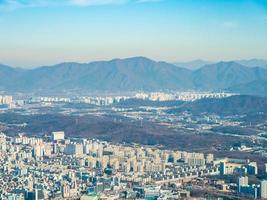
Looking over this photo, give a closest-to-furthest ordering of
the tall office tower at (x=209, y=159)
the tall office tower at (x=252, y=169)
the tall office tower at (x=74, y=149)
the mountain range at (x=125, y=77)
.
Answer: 1. the tall office tower at (x=252, y=169)
2. the tall office tower at (x=209, y=159)
3. the tall office tower at (x=74, y=149)
4. the mountain range at (x=125, y=77)

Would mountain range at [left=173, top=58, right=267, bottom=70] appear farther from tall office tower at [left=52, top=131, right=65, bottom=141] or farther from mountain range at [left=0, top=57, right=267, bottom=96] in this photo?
tall office tower at [left=52, top=131, right=65, bottom=141]

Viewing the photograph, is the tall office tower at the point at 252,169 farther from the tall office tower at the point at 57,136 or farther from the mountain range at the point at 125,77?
the mountain range at the point at 125,77

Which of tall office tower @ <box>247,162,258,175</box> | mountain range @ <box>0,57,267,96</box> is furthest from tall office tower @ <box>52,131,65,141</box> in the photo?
mountain range @ <box>0,57,267,96</box>

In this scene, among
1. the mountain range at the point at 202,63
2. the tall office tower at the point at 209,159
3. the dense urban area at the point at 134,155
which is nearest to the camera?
the dense urban area at the point at 134,155

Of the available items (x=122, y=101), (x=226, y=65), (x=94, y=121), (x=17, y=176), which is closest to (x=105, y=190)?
(x=17, y=176)

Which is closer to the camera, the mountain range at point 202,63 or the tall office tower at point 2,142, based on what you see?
the tall office tower at point 2,142

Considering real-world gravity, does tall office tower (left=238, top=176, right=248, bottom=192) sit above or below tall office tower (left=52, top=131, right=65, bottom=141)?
below

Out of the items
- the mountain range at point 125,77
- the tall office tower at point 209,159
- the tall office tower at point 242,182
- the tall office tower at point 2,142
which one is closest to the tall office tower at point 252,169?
the tall office tower at point 209,159

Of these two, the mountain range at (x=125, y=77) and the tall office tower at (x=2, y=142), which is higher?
the mountain range at (x=125, y=77)

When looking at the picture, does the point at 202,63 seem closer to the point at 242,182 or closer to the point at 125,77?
the point at 125,77
